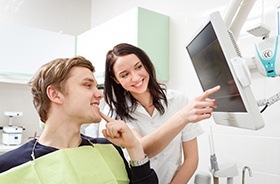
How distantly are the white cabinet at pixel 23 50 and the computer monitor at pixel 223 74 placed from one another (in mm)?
2223

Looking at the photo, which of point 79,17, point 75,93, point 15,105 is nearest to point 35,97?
point 75,93

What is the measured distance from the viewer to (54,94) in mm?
1239

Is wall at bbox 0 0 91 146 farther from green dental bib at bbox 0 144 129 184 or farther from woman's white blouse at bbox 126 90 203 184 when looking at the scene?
green dental bib at bbox 0 144 129 184

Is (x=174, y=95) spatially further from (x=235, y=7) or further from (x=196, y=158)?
(x=235, y=7)

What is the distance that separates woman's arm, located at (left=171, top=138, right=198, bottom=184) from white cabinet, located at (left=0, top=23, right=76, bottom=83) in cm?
205

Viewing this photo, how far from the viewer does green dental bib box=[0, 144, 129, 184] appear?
3.38 ft

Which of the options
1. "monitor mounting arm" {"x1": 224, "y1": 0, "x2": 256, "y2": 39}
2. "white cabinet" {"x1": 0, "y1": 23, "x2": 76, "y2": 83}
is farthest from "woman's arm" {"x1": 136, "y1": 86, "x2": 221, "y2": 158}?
"white cabinet" {"x1": 0, "y1": 23, "x2": 76, "y2": 83}

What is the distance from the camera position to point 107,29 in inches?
108

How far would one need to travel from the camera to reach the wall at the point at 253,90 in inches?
67.4

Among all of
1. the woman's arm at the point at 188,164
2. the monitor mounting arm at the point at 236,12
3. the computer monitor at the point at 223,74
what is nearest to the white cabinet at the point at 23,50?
the woman's arm at the point at 188,164

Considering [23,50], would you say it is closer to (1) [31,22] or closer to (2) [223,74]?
(1) [31,22]

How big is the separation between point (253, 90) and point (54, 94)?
1.28m

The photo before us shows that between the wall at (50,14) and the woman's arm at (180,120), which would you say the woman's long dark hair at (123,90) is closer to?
the woman's arm at (180,120)

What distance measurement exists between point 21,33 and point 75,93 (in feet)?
6.50
